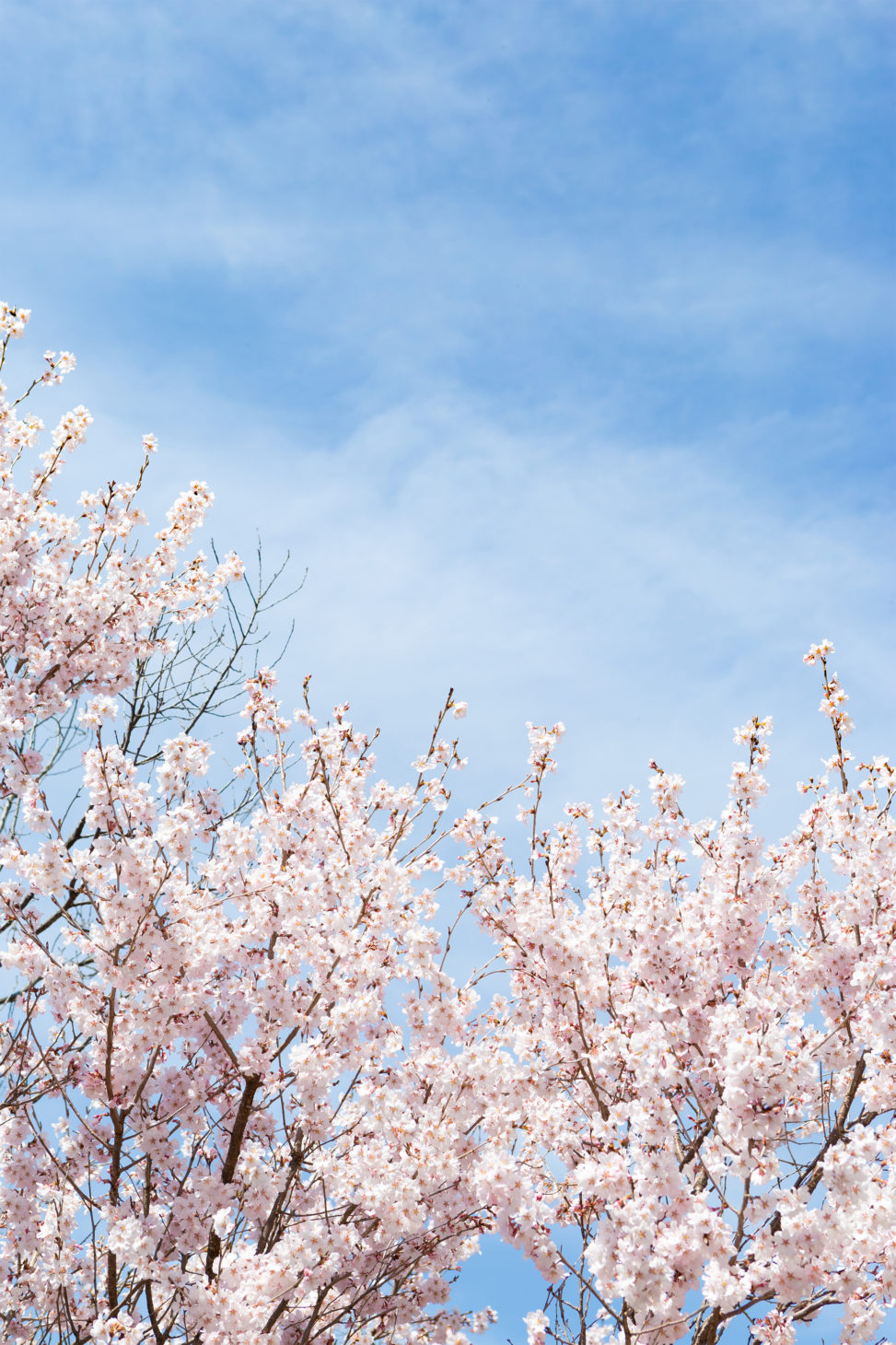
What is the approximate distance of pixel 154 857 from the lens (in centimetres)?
578

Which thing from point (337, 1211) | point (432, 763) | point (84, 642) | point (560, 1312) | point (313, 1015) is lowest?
point (560, 1312)

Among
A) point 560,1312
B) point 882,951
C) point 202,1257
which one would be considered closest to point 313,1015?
point 202,1257

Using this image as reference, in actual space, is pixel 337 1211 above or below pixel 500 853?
below

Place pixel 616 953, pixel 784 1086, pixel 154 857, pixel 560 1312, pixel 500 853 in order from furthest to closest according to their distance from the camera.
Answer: pixel 500 853 → pixel 616 953 → pixel 560 1312 → pixel 154 857 → pixel 784 1086

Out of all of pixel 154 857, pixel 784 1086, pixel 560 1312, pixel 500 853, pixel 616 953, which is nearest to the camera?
pixel 784 1086

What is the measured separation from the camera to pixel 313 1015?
6051 mm

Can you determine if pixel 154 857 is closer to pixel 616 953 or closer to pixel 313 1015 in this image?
pixel 313 1015

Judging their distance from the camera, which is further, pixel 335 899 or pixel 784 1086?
pixel 335 899

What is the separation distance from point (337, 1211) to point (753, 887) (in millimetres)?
3088

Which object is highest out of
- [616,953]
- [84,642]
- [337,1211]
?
[84,642]

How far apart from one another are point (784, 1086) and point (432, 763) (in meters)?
2.97

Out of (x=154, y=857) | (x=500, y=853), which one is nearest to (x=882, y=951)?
(x=500, y=853)

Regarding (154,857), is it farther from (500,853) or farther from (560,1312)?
(560,1312)

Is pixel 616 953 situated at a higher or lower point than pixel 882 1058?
higher
